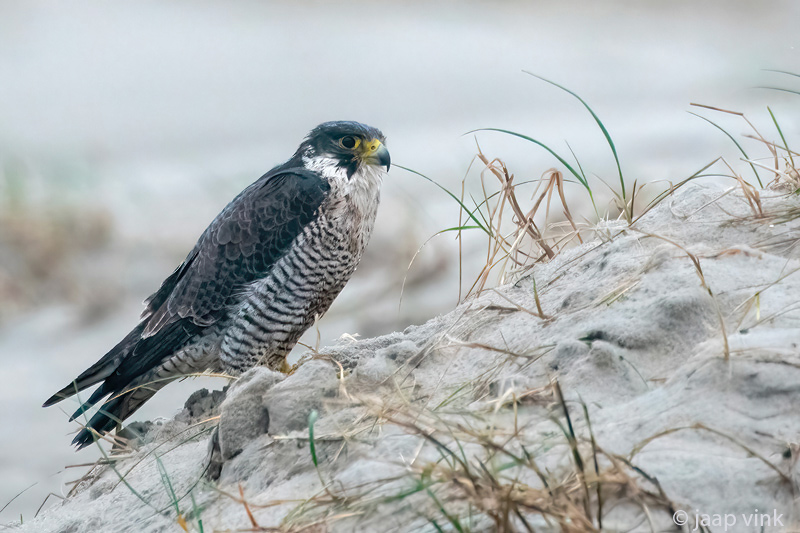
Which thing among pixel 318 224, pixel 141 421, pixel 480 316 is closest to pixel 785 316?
pixel 480 316

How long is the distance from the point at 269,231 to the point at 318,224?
0.20m

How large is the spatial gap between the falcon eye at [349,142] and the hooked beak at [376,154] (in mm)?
41

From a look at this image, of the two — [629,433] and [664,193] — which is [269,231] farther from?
[629,433]

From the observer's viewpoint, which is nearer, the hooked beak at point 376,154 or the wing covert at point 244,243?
the wing covert at point 244,243

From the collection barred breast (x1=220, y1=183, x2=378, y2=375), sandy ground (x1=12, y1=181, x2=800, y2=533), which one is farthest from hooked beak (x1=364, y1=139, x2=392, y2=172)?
sandy ground (x1=12, y1=181, x2=800, y2=533)

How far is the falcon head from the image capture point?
3.15 m

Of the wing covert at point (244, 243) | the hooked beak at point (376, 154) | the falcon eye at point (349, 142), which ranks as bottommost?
the wing covert at point (244, 243)

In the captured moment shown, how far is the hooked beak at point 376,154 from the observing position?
3139mm

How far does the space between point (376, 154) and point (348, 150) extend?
0.40 feet

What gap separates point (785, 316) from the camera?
149cm

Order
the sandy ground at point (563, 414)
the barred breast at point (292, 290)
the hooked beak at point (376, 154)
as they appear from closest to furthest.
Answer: the sandy ground at point (563, 414) → the barred breast at point (292, 290) → the hooked beak at point (376, 154)

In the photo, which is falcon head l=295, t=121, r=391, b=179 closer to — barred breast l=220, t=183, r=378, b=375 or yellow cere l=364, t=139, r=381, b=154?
yellow cere l=364, t=139, r=381, b=154

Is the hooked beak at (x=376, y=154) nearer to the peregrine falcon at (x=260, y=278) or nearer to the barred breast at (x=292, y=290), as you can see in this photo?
the peregrine falcon at (x=260, y=278)

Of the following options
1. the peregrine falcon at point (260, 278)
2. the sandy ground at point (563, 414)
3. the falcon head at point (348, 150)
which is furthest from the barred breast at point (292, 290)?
the sandy ground at point (563, 414)
